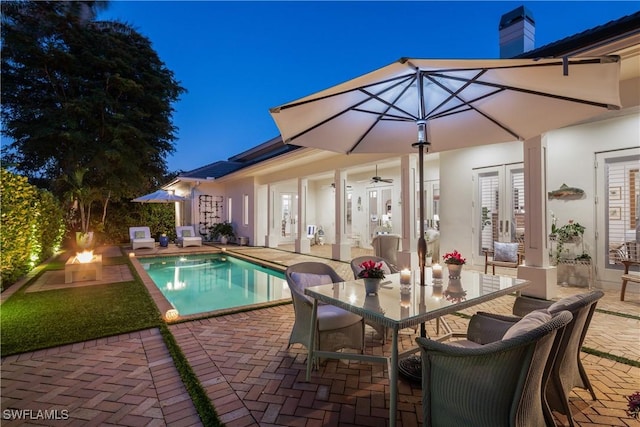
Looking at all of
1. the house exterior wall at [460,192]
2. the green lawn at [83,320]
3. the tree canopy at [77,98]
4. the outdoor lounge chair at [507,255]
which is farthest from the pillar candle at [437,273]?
the tree canopy at [77,98]

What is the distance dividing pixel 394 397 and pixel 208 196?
50.9 ft

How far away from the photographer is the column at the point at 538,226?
4957 mm

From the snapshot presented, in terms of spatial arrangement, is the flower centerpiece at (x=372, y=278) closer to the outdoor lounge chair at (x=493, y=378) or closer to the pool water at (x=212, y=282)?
the outdoor lounge chair at (x=493, y=378)

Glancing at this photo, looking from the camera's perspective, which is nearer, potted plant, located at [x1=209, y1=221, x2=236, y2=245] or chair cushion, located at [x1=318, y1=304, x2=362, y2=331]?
chair cushion, located at [x1=318, y1=304, x2=362, y2=331]

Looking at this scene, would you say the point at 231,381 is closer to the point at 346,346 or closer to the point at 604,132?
the point at 346,346

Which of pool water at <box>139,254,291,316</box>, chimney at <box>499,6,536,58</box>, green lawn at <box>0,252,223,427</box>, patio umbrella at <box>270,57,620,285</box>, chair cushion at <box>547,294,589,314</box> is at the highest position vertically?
chimney at <box>499,6,536,58</box>

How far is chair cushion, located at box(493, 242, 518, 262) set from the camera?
19.5 feet

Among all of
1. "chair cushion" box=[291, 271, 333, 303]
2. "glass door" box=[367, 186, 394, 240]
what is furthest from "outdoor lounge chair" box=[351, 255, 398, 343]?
"glass door" box=[367, 186, 394, 240]

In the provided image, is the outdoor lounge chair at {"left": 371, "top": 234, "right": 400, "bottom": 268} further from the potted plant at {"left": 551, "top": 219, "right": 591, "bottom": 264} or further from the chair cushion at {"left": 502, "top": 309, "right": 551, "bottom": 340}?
the chair cushion at {"left": 502, "top": 309, "right": 551, "bottom": 340}

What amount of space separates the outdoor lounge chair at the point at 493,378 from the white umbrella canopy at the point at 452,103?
5.53 feet

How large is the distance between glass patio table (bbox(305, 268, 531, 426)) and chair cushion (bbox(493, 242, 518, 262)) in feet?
11.0

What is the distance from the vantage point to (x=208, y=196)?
15891 mm

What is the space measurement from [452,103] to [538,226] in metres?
3.19

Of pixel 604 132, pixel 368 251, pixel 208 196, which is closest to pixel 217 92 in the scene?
pixel 208 196
